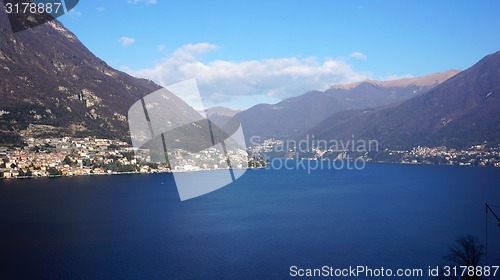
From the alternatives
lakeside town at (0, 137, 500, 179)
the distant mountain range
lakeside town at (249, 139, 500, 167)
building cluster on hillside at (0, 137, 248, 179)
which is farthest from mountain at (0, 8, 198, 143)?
lakeside town at (249, 139, 500, 167)

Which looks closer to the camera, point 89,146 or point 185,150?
point 89,146

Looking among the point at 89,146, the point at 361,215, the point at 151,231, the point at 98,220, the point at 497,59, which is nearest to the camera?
the point at 151,231

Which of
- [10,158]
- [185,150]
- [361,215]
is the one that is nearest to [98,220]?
[361,215]

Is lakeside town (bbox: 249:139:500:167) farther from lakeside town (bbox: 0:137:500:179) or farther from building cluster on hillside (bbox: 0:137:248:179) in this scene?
building cluster on hillside (bbox: 0:137:248:179)

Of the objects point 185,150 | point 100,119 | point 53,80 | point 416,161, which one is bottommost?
point 416,161

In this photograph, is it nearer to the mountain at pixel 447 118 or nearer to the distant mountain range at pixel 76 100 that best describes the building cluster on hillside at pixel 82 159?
the distant mountain range at pixel 76 100

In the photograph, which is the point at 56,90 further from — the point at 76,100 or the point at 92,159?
the point at 92,159

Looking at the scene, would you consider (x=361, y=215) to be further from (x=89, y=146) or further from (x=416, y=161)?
(x=416, y=161)
